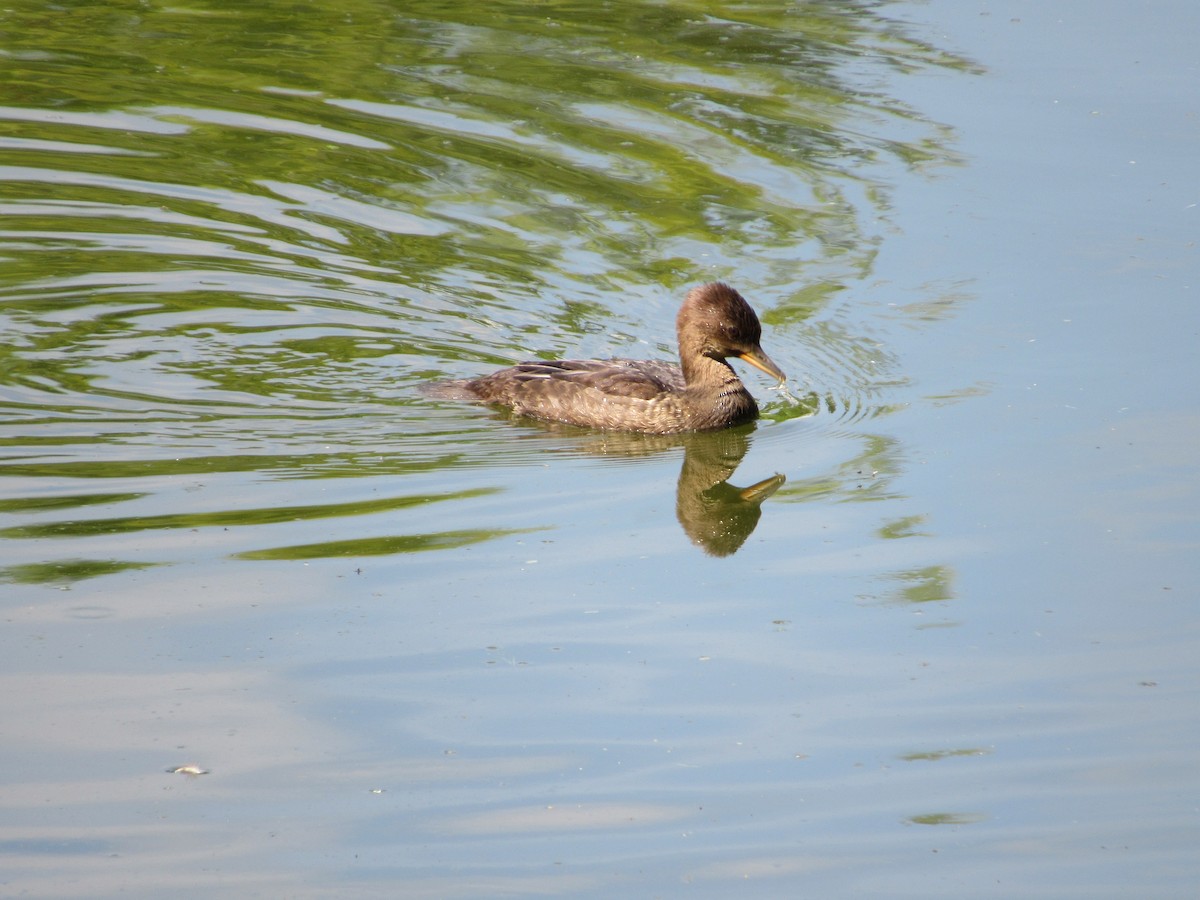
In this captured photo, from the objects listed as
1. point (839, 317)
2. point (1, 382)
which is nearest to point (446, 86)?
point (839, 317)

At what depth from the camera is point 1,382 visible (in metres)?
10.3

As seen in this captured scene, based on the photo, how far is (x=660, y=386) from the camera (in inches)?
421

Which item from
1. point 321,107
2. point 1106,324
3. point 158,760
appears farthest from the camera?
point 321,107

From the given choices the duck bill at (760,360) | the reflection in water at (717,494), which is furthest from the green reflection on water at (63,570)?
the duck bill at (760,360)

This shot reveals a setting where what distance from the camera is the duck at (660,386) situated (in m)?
10.6

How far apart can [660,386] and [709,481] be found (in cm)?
107

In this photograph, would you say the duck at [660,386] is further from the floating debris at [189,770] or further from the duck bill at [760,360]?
the floating debris at [189,770]

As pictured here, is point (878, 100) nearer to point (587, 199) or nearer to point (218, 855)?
point (587, 199)

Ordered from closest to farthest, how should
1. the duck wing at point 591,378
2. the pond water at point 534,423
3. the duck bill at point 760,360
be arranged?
the pond water at point 534,423
the duck wing at point 591,378
the duck bill at point 760,360

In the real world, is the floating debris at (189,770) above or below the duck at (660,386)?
above

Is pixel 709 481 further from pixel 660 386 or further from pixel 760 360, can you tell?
pixel 760 360

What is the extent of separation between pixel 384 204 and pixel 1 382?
4.27 meters

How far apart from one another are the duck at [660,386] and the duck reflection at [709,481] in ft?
0.28

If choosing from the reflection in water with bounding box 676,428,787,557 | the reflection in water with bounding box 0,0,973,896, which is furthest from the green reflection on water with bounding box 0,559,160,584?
the reflection in water with bounding box 676,428,787,557
